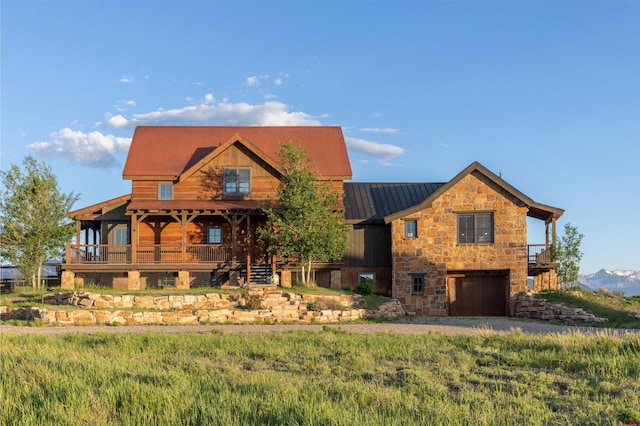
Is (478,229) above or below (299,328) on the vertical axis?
above

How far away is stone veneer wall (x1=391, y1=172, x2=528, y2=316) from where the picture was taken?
30750 mm

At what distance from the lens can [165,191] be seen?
33844mm

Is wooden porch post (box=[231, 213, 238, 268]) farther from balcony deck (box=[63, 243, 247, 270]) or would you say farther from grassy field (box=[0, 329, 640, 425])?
grassy field (box=[0, 329, 640, 425])

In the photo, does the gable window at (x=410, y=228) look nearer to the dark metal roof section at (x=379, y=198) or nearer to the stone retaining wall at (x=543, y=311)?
the dark metal roof section at (x=379, y=198)

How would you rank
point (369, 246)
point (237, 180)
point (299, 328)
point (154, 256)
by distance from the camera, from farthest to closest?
1. point (237, 180)
2. point (369, 246)
3. point (154, 256)
4. point (299, 328)

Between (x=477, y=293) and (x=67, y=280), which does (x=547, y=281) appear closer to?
(x=477, y=293)

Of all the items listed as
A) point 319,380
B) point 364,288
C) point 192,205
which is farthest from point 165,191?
point 319,380

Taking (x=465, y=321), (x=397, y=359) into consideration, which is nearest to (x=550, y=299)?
(x=465, y=321)

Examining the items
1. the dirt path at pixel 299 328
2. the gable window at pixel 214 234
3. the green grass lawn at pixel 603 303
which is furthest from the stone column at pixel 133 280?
the green grass lawn at pixel 603 303

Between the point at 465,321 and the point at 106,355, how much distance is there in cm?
1590

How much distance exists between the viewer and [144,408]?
9.85 metres

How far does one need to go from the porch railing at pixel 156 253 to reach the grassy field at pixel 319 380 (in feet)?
46.5

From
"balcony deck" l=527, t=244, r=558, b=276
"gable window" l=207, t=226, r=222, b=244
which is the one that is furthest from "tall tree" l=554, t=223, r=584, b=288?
"gable window" l=207, t=226, r=222, b=244

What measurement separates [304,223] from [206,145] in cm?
974
